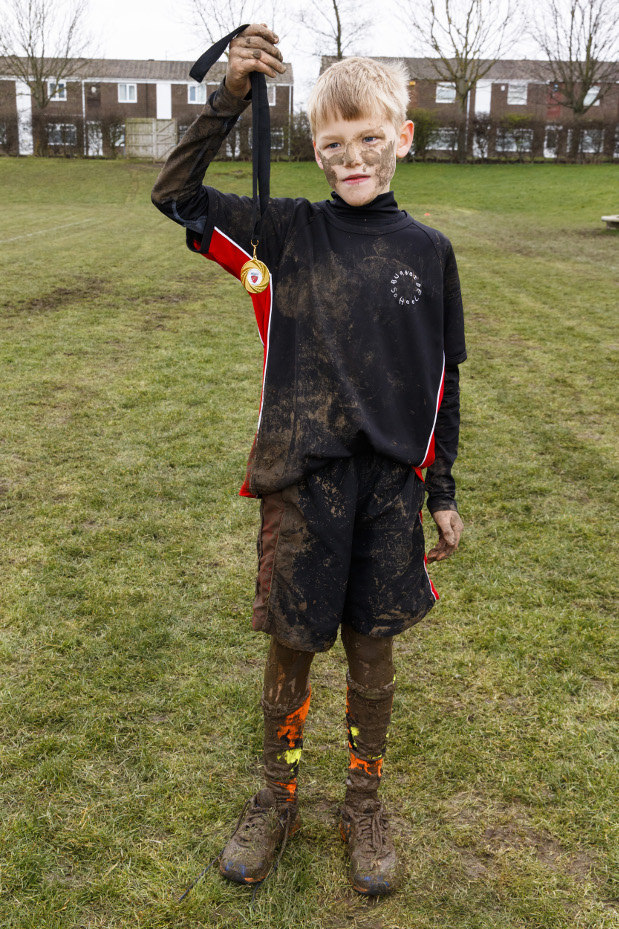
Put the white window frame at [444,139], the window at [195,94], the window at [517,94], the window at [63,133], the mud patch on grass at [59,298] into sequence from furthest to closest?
the window at [517,94], the window at [195,94], the window at [63,133], the white window frame at [444,139], the mud patch on grass at [59,298]

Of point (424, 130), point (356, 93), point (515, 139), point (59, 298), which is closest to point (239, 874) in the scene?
point (356, 93)

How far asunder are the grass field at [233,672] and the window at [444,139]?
26203 millimetres

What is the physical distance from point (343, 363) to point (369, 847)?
1.26m

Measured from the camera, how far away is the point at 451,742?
249 cm

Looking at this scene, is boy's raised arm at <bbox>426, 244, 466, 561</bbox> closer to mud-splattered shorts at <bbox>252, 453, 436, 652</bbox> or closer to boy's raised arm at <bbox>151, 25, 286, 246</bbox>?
mud-splattered shorts at <bbox>252, 453, 436, 652</bbox>

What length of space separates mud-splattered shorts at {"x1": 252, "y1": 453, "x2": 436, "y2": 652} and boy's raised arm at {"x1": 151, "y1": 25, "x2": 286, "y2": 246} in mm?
673

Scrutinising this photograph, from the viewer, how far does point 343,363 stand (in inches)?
69.7

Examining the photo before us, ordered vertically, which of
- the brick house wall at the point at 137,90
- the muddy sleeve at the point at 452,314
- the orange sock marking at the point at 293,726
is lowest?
the orange sock marking at the point at 293,726

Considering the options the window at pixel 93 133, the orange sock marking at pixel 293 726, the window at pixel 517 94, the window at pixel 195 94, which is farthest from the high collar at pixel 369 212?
the window at pixel 517 94

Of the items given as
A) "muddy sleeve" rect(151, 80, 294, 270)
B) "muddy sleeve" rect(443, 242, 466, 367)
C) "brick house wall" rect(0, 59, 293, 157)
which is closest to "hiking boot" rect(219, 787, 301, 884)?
"muddy sleeve" rect(443, 242, 466, 367)

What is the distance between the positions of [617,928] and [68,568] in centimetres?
250

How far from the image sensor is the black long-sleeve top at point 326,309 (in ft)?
5.76

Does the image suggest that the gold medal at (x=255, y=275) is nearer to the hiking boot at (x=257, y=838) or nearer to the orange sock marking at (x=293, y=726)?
the orange sock marking at (x=293, y=726)

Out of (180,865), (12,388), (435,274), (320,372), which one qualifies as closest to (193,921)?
(180,865)
